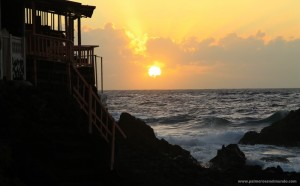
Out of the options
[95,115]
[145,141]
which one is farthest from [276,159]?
[95,115]

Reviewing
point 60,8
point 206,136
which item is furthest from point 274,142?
point 60,8

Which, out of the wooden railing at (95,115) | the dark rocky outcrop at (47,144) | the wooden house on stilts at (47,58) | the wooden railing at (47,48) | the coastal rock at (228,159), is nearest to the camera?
the dark rocky outcrop at (47,144)

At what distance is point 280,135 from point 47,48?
23.2 meters

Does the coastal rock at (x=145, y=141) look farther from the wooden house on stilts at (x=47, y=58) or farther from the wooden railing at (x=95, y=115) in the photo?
the wooden railing at (x=95, y=115)

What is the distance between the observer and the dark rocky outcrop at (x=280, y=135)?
35.7 m

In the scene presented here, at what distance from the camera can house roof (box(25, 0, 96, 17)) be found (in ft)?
71.4

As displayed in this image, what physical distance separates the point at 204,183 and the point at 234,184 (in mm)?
1394

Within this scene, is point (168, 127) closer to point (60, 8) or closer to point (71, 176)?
point (60, 8)

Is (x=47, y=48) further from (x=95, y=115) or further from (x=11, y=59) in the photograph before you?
(x=95, y=115)

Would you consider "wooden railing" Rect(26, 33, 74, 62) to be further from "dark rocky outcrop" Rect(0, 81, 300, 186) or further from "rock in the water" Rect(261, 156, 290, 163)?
"rock in the water" Rect(261, 156, 290, 163)

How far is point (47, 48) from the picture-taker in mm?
18734

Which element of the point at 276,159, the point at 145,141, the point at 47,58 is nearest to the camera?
the point at 47,58

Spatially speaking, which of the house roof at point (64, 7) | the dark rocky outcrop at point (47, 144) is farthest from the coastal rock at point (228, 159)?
the dark rocky outcrop at point (47, 144)

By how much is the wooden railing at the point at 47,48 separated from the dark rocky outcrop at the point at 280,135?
20923mm
